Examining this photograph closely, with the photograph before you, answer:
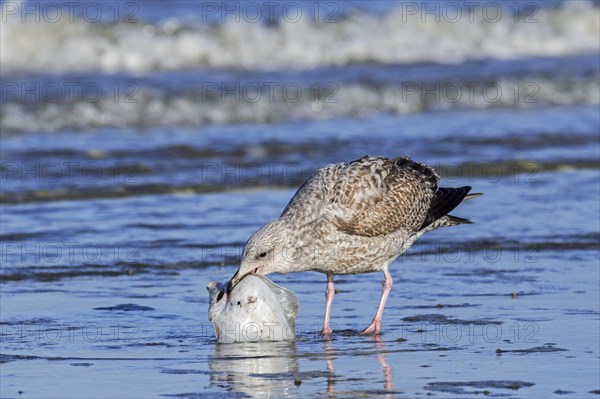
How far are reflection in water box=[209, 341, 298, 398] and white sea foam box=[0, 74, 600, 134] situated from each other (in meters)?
9.13

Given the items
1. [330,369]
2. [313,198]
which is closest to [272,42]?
[313,198]

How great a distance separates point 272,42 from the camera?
872 inches

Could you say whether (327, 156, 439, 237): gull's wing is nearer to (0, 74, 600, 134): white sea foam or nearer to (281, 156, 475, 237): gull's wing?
(281, 156, 475, 237): gull's wing

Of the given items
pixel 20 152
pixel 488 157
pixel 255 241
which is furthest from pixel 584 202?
pixel 20 152

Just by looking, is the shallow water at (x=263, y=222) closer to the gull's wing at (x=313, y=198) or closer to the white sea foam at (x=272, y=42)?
the gull's wing at (x=313, y=198)

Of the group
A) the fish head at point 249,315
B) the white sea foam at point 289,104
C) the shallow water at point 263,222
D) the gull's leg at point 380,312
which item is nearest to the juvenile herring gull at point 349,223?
the gull's leg at point 380,312

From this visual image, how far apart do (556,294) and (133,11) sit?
17.7m

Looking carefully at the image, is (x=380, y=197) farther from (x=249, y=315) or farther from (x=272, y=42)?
(x=272, y=42)

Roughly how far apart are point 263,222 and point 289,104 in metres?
7.13

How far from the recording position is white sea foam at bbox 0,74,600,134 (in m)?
15.8

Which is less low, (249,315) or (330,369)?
(249,315)

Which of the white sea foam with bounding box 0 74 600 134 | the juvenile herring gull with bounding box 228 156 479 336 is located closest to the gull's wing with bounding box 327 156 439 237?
the juvenile herring gull with bounding box 228 156 479 336

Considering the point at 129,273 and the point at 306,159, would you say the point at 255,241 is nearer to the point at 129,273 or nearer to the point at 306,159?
the point at 129,273

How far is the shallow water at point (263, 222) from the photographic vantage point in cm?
601
